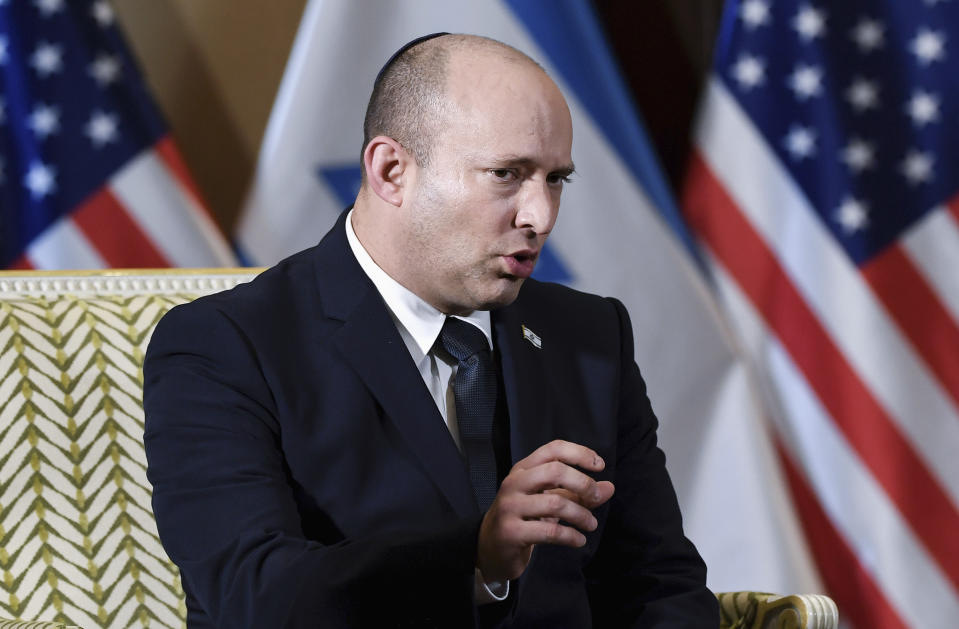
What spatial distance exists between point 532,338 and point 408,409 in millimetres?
290

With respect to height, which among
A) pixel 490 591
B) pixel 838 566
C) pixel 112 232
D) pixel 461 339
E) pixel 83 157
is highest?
pixel 83 157

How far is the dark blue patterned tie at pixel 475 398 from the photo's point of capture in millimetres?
1513

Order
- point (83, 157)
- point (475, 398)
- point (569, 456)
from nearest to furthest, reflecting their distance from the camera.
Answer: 1. point (569, 456)
2. point (475, 398)
3. point (83, 157)

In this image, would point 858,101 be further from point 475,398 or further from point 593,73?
point 475,398

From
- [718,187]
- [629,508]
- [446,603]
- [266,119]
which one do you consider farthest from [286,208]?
[446,603]

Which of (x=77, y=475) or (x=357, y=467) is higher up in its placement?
(x=77, y=475)

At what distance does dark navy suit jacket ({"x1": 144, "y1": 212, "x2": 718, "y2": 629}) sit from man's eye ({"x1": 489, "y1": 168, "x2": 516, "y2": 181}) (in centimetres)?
24

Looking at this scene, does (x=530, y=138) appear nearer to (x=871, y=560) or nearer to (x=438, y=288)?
(x=438, y=288)

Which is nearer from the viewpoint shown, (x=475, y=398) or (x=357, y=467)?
(x=357, y=467)

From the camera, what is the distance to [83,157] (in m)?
2.51

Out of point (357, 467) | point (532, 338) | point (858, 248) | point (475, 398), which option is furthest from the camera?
point (858, 248)

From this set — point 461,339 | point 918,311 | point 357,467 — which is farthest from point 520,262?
point 918,311

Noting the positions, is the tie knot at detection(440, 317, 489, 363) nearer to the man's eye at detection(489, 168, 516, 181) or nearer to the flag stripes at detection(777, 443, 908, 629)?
the man's eye at detection(489, 168, 516, 181)

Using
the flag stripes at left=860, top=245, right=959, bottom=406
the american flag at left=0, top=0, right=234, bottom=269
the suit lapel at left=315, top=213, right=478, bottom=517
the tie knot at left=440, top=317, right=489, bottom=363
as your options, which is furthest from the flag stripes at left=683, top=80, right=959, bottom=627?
the suit lapel at left=315, top=213, right=478, bottom=517
